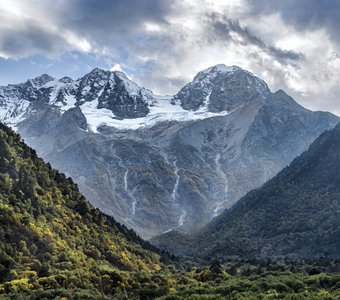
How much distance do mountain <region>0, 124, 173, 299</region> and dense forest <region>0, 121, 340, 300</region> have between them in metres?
0.18

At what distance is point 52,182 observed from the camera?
17125 cm

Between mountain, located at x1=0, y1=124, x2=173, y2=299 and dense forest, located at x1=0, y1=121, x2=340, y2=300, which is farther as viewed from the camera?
mountain, located at x1=0, y1=124, x2=173, y2=299

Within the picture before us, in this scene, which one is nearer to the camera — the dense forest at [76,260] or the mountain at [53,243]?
the dense forest at [76,260]

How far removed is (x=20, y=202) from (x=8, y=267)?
99.0ft

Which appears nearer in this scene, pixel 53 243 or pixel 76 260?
pixel 53 243

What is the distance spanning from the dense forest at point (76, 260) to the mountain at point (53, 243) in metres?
0.18

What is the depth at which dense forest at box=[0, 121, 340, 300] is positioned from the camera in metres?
97.4

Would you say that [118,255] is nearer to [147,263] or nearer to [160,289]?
[147,263]

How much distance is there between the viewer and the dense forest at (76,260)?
97438 millimetres

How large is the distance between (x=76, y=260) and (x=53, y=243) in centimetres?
617

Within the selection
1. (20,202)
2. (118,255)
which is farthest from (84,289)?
(118,255)

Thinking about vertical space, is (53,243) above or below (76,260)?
above

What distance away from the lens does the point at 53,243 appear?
130m

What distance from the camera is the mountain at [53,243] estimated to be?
347 feet
